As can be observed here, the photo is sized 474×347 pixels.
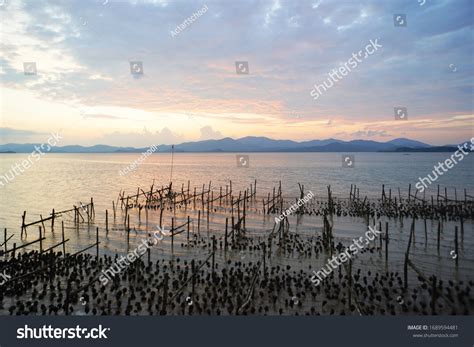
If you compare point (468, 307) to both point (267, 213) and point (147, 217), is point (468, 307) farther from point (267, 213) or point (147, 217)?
point (147, 217)

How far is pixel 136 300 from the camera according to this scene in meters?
15.2

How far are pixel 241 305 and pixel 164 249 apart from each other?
10777 mm

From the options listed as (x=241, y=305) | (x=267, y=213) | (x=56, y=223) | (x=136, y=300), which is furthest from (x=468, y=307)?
(x=56, y=223)

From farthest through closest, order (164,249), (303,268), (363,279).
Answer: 1. (164,249)
2. (303,268)
3. (363,279)
